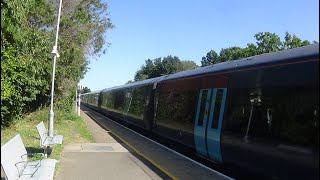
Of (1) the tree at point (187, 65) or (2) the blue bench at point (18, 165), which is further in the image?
(1) the tree at point (187, 65)

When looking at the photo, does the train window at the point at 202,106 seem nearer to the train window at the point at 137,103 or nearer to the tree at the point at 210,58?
the train window at the point at 137,103

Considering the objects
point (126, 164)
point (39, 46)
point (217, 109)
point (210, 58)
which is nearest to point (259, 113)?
point (217, 109)

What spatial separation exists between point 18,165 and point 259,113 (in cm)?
472

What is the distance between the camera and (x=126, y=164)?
12781 mm

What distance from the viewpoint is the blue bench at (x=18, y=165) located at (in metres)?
7.27

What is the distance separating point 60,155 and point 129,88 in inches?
654

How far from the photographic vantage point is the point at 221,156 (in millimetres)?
11641

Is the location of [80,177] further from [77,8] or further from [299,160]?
[77,8]

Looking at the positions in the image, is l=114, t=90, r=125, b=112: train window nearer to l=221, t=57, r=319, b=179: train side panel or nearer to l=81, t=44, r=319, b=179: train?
l=81, t=44, r=319, b=179: train

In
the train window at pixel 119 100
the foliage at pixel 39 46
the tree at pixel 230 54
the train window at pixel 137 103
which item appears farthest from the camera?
the tree at pixel 230 54

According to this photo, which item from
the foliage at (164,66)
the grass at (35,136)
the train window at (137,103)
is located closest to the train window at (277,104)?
the grass at (35,136)

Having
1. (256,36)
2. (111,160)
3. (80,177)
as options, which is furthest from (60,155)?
(256,36)

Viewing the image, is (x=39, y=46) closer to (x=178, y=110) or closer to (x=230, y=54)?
(x=178, y=110)

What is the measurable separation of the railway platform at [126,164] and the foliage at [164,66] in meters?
88.8
